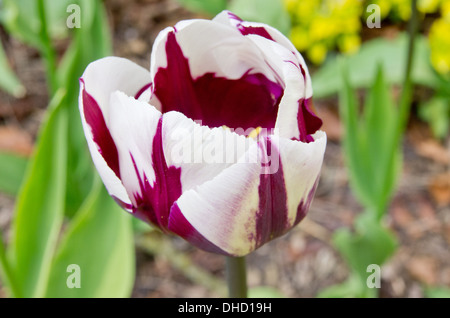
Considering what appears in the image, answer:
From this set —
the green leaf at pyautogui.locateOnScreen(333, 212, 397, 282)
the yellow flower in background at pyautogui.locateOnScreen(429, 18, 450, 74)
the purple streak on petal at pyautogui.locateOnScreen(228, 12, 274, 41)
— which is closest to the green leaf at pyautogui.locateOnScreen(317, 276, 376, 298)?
the green leaf at pyautogui.locateOnScreen(333, 212, 397, 282)

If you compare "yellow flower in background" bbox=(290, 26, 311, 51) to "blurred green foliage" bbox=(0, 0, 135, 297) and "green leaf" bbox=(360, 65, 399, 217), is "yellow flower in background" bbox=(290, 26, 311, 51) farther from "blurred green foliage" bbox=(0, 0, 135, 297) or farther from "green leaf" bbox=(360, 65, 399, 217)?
"blurred green foliage" bbox=(0, 0, 135, 297)

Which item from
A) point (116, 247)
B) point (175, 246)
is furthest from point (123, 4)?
point (116, 247)

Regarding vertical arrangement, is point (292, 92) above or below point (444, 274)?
above

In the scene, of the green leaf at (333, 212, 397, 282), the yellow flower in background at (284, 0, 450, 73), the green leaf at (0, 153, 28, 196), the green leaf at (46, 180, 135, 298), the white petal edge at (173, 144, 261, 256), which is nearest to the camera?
the white petal edge at (173, 144, 261, 256)

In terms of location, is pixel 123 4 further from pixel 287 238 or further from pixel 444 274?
pixel 444 274

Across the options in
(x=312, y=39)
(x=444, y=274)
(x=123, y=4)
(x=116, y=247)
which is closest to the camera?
(x=116, y=247)

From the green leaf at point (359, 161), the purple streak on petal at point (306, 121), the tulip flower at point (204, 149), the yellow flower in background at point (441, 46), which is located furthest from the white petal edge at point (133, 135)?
the yellow flower in background at point (441, 46)
